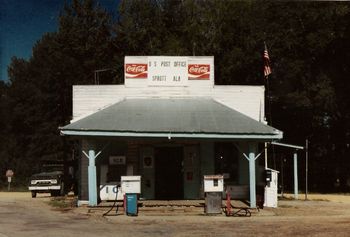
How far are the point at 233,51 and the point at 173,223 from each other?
2696 centimetres

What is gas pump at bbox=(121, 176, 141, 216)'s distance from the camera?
2041cm

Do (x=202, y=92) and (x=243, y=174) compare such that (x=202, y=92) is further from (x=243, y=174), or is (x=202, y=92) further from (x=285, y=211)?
(x=285, y=211)

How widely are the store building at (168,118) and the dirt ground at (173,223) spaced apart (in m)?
3.22

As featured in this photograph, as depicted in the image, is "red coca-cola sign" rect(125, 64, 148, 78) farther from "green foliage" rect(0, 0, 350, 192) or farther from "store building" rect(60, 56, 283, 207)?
"green foliage" rect(0, 0, 350, 192)

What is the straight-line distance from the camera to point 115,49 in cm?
5981

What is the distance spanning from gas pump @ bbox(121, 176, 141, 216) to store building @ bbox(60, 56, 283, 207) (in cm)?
341

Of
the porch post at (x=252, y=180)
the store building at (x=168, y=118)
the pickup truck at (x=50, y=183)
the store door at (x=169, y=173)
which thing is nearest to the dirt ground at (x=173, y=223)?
the porch post at (x=252, y=180)

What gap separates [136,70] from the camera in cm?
2636

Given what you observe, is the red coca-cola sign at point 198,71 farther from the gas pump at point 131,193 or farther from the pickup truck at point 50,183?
the pickup truck at point 50,183

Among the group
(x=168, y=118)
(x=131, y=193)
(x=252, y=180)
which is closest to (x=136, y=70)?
(x=168, y=118)

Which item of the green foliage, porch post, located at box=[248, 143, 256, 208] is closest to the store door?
porch post, located at box=[248, 143, 256, 208]

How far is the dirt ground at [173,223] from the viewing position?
50.6 feet

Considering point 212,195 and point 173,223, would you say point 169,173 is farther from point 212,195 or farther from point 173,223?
point 173,223

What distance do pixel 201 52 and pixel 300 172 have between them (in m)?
12.4
